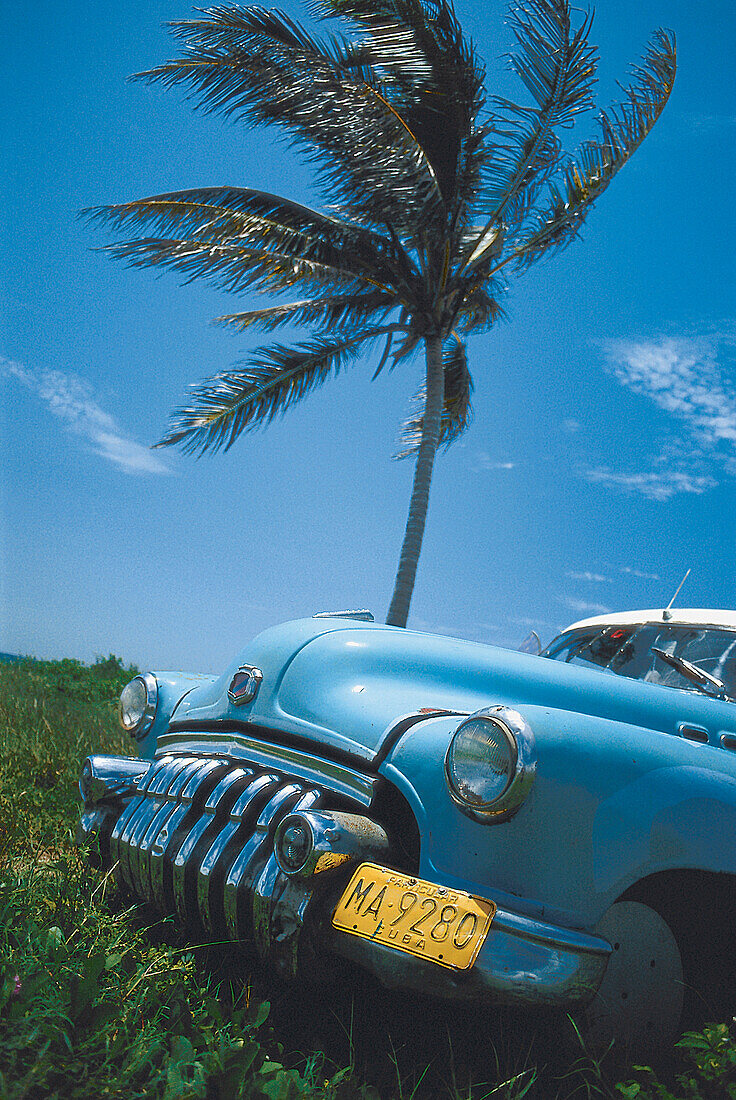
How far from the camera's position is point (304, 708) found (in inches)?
97.0

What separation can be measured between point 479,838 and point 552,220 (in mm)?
9165

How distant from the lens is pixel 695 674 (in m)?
2.98

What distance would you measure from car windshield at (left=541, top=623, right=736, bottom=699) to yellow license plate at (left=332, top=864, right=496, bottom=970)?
1.48m

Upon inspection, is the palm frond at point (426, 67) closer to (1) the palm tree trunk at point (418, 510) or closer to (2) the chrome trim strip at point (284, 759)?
(1) the palm tree trunk at point (418, 510)

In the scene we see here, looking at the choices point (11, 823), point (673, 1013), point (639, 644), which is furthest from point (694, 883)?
point (11, 823)

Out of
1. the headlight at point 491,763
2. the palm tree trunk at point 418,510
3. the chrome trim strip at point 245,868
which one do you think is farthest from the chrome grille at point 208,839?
the palm tree trunk at point 418,510

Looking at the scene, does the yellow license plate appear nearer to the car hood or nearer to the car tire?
the car tire

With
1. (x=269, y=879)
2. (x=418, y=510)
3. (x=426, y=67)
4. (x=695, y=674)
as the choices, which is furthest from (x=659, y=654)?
(x=426, y=67)

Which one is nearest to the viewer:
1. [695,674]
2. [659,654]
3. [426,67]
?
[695,674]

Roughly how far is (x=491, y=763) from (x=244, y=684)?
1.06 m

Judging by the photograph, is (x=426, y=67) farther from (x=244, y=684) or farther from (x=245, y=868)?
(x=245, y=868)

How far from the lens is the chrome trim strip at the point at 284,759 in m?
2.16

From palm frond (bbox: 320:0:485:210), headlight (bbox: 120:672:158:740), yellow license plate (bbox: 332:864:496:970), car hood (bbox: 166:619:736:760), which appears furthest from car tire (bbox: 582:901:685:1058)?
palm frond (bbox: 320:0:485:210)

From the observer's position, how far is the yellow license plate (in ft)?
5.60
